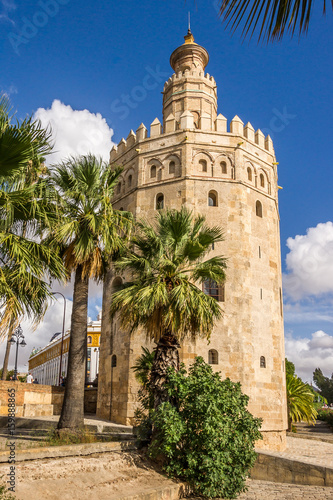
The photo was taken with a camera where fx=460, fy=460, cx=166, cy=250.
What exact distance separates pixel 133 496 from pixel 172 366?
3.77 metres

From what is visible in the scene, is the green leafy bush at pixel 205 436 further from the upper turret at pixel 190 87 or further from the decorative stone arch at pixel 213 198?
the upper turret at pixel 190 87

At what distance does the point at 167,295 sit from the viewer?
1194cm

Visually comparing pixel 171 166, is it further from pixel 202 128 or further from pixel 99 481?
pixel 99 481

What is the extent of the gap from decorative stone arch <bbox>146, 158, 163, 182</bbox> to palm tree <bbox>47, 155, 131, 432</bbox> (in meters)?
7.57

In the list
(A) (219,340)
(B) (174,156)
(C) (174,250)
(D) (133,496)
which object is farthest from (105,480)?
(B) (174,156)

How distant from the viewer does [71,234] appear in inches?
525

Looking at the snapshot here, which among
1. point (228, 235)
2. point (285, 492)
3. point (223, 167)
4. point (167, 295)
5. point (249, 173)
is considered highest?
point (249, 173)

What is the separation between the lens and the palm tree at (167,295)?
11.8m

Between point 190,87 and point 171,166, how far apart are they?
6238 millimetres

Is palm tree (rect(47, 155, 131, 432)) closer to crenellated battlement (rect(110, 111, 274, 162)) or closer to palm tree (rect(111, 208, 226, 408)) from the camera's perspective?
palm tree (rect(111, 208, 226, 408))

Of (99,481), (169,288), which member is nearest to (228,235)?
(169,288)

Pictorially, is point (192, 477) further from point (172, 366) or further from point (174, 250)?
point (174, 250)

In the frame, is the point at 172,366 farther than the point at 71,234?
No

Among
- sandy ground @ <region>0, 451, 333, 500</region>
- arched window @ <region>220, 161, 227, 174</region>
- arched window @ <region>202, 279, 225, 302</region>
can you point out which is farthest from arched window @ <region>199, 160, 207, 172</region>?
sandy ground @ <region>0, 451, 333, 500</region>
